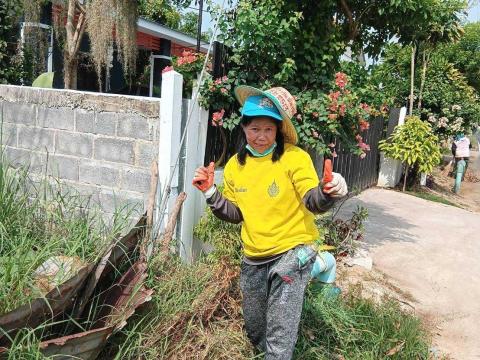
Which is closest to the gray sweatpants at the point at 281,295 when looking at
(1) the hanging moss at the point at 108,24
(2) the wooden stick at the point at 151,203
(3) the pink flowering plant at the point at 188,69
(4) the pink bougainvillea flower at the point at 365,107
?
(2) the wooden stick at the point at 151,203

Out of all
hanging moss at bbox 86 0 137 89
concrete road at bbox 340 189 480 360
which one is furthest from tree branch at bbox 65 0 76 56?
concrete road at bbox 340 189 480 360

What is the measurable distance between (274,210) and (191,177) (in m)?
1.15

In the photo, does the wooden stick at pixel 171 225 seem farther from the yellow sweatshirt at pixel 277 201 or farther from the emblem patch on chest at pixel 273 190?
the emblem patch on chest at pixel 273 190

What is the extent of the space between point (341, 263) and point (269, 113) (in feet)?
8.32

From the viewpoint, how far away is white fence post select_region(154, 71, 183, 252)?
128 inches

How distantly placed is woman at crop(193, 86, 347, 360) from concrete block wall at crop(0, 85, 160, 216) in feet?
2.85

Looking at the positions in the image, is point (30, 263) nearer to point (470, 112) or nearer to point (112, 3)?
point (112, 3)

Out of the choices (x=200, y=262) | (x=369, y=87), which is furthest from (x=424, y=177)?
(x=200, y=262)

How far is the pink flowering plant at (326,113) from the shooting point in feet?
13.5

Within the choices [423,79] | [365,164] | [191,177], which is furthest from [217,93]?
[423,79]

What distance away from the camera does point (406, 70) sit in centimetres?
1255

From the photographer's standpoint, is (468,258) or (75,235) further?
(468,258)

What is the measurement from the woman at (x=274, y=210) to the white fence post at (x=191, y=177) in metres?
0.84

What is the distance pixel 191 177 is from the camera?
360cm
